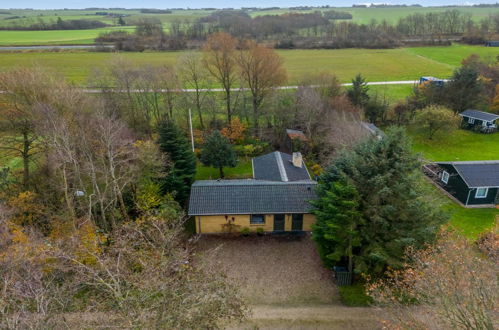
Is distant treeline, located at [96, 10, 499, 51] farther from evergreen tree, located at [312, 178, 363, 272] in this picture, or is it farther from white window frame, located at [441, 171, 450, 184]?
evergreen tree, located at [312, 178, 363, 272]

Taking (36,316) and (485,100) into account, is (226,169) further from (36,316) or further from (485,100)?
(485,100)

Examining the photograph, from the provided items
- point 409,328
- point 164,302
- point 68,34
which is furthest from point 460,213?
point 68,34

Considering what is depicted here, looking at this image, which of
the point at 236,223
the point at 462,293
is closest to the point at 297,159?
the point at 236,223

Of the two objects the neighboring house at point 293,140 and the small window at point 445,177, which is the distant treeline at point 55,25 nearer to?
the neighboring house at point 293,140

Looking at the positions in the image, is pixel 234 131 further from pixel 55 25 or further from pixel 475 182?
pixel 55 25

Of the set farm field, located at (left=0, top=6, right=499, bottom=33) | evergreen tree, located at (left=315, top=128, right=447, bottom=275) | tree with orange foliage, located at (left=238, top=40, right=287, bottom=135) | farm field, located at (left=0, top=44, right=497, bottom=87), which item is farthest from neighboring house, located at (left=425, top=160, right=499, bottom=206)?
farm field, located at (left=0, top=6, right=499, bottom=33)

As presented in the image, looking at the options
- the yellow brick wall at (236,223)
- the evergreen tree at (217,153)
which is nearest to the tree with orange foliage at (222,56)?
the evergreen tree at (217,153)
